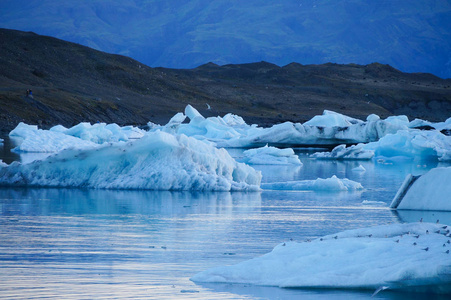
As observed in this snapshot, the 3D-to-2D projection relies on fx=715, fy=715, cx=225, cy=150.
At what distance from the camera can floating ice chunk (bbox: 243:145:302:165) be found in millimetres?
21078

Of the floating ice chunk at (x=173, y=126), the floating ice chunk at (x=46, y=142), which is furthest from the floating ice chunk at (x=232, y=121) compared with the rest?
the floating ice chunk at (x=46, y=142)

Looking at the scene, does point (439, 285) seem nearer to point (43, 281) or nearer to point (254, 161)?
point (43, 281)

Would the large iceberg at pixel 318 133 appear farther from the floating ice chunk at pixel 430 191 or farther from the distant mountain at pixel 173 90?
the floating ice chunk at pixel 430 191

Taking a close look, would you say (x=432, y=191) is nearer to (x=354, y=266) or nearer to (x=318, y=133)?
(x=354, y=266)

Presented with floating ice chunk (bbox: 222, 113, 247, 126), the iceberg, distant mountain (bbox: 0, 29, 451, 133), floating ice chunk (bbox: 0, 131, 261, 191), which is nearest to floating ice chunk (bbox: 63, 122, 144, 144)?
the iceberg

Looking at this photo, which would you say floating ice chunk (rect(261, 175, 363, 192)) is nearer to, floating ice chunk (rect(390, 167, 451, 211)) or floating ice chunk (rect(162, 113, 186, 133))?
floating ice chunk (rect(390, 167, 451, 211))

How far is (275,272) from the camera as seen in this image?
16.0 ft

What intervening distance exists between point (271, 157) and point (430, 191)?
1229 centimetres

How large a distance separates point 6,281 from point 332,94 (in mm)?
74971

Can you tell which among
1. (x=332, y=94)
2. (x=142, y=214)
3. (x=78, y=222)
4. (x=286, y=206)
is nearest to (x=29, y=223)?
(x=78, y=222)

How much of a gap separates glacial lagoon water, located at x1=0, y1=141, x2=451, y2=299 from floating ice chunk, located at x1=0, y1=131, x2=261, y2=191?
0.89 feet

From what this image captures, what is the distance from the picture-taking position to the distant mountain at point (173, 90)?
45.5 metres

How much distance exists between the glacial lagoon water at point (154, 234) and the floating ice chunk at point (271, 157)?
26.3 ft

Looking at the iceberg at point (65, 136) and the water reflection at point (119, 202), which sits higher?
the iceberg at point (65, 136)
